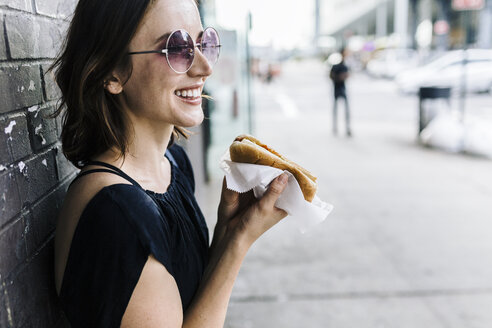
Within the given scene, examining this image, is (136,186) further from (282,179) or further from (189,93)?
(282,179)

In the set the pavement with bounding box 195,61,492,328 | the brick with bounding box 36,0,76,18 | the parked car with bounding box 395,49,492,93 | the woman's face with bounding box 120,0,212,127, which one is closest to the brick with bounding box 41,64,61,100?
the brick with bounding box 36,0,76,18

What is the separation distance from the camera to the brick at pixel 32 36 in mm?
1302

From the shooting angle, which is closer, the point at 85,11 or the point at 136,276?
the point at 136,276

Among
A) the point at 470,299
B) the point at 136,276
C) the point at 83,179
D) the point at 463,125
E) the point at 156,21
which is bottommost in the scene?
the point at 470,299

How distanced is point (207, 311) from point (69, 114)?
76cm

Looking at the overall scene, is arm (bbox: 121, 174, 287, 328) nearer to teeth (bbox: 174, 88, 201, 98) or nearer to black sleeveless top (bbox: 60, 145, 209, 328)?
black sleeveless top (bbox: 60, 145, 209, 328)

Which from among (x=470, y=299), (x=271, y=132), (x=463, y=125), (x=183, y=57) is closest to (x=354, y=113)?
(x=271, y=132)

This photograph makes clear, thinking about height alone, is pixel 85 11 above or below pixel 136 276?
above

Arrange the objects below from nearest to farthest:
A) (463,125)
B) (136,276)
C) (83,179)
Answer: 1. (136,276)
2. (83,179)
3. (463,125)

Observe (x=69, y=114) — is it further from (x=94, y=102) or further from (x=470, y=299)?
(x=470, y=299)

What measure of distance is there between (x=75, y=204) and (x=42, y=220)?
260mm

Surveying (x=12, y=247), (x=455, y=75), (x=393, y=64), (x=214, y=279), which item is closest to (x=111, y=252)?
(x=12, y=247)

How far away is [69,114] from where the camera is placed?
4.76ft

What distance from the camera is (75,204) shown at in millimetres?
1269
